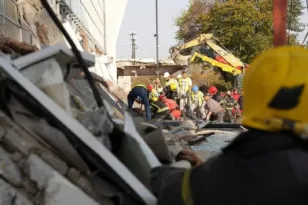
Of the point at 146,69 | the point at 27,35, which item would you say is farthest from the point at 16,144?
the point at 146,69

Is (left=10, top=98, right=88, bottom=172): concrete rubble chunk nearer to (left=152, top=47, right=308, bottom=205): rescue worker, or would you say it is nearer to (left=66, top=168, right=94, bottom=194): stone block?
(left=66, top=168, right=94, bottom=194): stone block

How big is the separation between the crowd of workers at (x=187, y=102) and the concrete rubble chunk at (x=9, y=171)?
7443 millimetres

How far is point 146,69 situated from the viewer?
3177cm

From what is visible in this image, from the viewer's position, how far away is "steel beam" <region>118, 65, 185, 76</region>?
28561 millimetres

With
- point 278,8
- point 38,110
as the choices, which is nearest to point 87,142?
point 38,110

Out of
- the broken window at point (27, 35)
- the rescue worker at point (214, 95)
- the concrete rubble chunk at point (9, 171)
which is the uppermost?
the broken window at point (27, 35)

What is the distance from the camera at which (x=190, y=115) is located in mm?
16281

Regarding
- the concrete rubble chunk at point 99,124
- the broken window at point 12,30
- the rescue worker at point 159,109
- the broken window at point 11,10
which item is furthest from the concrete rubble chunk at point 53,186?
the rescue worker at point 159,109

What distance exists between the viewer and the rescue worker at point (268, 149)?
1.47 meters

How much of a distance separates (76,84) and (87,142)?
104cm

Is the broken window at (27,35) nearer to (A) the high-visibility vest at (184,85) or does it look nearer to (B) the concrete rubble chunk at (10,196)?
(A) the high-visibility vest at (184,85)

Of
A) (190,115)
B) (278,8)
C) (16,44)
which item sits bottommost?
(190,115)

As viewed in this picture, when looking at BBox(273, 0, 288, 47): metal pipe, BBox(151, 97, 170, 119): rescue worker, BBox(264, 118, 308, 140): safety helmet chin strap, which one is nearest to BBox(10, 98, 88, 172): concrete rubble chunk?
BBox(264, 118, 308, 140): safety helmet chin strap

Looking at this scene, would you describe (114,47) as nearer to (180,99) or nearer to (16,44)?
(180,99)
